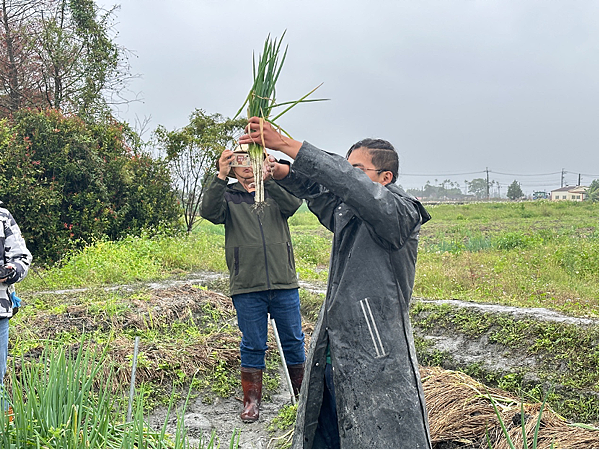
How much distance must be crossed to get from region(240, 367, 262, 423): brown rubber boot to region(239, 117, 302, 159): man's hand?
2.08 m

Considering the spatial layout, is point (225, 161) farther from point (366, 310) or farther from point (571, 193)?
point (571, 193)

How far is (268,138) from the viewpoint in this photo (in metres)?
1.97

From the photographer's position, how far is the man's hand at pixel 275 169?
2.17m

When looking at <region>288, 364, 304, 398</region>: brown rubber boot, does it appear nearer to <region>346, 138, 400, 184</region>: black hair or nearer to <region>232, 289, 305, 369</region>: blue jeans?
<region>232, 289, 305, 369</region>: blue jeans

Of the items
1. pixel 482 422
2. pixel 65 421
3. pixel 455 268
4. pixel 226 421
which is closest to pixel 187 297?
pixel 226 421

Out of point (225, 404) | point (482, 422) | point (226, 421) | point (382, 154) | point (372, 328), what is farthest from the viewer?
point (225, 404)

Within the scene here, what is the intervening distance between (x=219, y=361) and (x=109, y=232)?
22.8 ft

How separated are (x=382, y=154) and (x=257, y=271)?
63.6 inches

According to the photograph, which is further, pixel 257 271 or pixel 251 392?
pixel 251 392

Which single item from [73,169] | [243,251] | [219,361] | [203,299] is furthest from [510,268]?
[73,169]

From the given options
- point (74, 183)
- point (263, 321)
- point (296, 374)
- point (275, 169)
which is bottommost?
point (296, 374)

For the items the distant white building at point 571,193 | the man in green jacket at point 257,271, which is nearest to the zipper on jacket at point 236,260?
the man in green jacket at point 257,271

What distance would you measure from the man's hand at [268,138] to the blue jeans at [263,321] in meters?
1.67

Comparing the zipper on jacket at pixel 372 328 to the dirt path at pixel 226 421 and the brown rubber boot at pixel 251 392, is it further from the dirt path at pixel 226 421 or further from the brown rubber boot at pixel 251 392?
the brown rubber boot at pixel 251 392
